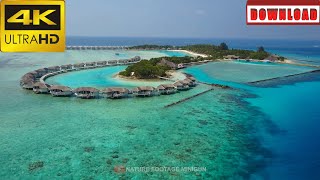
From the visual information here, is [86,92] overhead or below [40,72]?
below

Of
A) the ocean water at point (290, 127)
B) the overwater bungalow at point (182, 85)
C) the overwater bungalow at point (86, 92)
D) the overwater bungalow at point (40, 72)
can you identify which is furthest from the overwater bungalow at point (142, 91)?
the overwater bungalow at point (40, 72)

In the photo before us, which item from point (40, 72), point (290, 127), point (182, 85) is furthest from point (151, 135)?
point (40, 72)

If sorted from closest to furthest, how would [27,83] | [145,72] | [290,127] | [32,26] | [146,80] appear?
[32,26] < [290,127] < [27,83] < [146,80] < [145,72]

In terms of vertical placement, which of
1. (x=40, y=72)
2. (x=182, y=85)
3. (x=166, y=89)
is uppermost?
(x=40, y=72)

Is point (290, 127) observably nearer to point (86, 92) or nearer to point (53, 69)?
point (86, 92)

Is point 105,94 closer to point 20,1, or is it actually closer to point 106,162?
point 106,162
